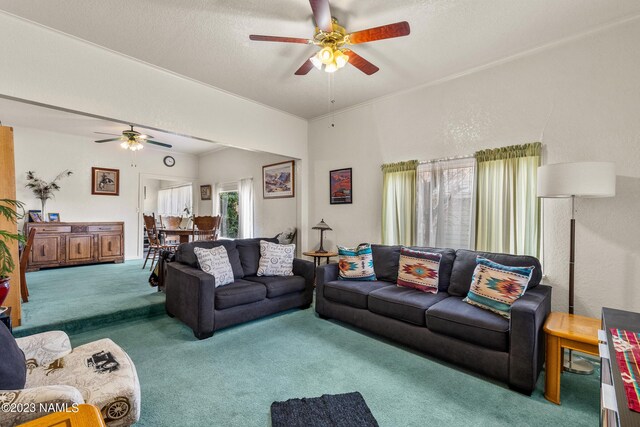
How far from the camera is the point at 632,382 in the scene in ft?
3.08

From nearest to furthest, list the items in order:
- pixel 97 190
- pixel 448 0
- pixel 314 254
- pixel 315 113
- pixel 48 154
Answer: pixel 448 0 < pixel 314 254 < pixel 315 113 < pixel 48 154 < pixel 97 190

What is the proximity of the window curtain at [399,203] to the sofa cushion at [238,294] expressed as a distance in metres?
1.83

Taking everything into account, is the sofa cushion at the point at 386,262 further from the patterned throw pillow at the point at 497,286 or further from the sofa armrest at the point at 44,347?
the sofa armrest at the point at 44,347

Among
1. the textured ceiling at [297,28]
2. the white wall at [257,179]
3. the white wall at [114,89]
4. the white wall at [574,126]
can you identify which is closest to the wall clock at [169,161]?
the white wall at [257,179]

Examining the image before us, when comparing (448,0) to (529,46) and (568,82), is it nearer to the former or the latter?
(529,46)

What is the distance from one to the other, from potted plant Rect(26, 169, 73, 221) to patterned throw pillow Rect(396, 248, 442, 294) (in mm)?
7125

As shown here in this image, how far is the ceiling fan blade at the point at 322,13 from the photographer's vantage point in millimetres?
1858

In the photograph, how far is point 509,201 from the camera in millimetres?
2996

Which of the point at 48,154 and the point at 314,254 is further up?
the point at 48,154

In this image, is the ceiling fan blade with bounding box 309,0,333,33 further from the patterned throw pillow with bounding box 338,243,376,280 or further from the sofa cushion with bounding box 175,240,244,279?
the sofa cushion with bounding box 175,240,244,279

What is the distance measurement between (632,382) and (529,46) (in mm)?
3112

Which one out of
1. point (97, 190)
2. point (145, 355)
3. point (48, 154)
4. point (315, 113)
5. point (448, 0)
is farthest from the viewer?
point (97, 190)

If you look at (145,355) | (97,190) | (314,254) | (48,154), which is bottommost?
(145,355)

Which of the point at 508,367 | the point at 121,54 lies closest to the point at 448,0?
the point at 508,367
